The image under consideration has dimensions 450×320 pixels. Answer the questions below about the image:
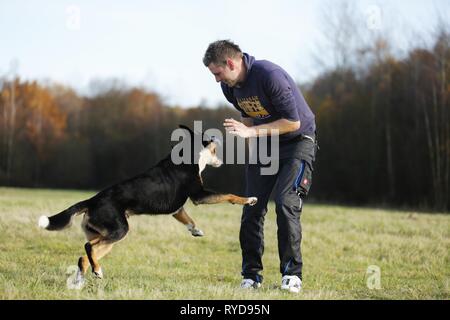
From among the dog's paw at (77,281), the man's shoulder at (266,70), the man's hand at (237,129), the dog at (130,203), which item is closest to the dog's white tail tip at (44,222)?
the dog at (130,203)

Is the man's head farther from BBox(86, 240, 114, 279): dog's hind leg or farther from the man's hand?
BBox(86, 240, 114, 279): dog's hind leg

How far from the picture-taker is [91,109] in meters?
52.4

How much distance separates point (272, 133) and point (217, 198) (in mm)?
958

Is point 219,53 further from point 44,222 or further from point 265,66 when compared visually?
point 44,222

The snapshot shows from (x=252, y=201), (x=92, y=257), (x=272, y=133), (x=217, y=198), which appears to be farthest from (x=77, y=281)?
(x=272, y=133)

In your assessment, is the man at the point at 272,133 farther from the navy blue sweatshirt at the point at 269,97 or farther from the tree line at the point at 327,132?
the tree line at the point at 327,132

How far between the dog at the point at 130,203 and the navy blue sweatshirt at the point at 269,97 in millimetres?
879

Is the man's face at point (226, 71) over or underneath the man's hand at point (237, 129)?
over

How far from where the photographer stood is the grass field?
554cm

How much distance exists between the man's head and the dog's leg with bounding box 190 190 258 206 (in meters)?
1.27

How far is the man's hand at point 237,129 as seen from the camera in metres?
5.63
